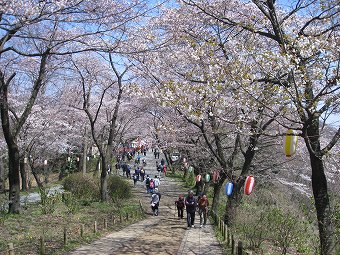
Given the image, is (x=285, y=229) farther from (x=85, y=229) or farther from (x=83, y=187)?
(x=83, y=187)

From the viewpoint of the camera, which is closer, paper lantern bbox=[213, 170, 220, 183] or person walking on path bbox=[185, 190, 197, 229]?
person walking on path bbox=[185, 190, 197, 229]

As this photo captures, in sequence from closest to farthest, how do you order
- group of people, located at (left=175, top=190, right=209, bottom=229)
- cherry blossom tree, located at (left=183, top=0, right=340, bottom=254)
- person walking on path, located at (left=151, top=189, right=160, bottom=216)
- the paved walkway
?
cherry blossom tree, located at (left=183, top=0, right=340, bottom=254), the paved walkway, group of people, located at (left=175, top=190, right=209, bottom=229), person walking on path, located at (left=151, top=189, right=160, bottom=216)

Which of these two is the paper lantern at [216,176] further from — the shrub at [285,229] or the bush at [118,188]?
the shrub at [285,229]

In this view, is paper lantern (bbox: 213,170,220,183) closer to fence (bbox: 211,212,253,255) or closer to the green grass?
the green grass

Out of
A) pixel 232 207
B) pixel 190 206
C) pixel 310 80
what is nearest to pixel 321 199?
pixel 310 80

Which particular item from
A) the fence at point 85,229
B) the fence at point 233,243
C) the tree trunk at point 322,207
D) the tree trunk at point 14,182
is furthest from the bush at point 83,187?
the tree trunk at point 322,207

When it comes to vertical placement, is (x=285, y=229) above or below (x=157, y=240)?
above

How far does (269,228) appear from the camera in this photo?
11.4 meters

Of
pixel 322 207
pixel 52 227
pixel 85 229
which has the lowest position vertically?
pixel 85 229

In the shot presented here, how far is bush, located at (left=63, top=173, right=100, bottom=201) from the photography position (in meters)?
21.8

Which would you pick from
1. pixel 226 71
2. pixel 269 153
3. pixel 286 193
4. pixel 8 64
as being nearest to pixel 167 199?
pixel 286 193

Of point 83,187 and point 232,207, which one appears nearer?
point 232,207

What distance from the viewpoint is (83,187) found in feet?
72.9

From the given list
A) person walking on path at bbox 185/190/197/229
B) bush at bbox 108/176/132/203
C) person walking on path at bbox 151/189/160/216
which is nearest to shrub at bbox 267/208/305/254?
person walking on path at bbox 185/190/197/229
